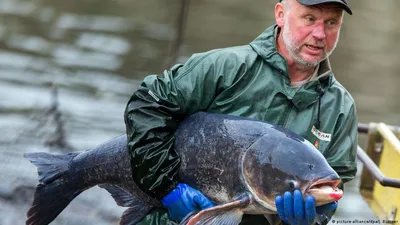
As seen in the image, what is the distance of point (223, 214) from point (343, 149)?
2.45 ft

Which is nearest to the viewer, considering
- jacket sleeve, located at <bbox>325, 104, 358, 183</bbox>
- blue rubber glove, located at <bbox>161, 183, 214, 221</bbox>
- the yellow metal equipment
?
blue rubber glove, located at <bbox>161, 183, 214, 221</bbox>

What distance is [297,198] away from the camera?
341 centimetres

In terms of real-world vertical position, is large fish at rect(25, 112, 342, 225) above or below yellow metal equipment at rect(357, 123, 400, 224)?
above

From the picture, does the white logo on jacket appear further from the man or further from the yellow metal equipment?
the yellow metal equipment

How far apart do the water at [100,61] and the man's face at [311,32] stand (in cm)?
279

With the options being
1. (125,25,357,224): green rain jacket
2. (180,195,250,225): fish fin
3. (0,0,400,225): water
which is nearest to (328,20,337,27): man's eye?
(125,25,357,224): green rain jacket

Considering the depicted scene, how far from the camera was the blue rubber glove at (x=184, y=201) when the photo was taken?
3672 mm

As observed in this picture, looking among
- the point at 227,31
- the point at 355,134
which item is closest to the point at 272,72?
the point at 355,134

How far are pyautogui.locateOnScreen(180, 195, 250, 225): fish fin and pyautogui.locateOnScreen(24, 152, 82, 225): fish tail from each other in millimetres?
869

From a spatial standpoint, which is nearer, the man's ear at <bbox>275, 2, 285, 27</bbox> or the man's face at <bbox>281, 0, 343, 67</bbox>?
the man's face at <bbox>281, 0, 343, 67</bbox>

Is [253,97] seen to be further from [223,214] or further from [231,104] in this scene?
[223,214]

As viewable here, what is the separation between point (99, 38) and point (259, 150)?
849 centimetres

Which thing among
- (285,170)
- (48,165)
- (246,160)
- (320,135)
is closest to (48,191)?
(48,165)

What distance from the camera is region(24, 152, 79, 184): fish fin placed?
13.5 ft
